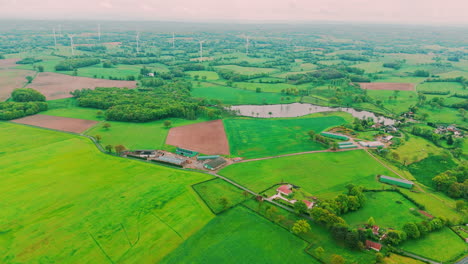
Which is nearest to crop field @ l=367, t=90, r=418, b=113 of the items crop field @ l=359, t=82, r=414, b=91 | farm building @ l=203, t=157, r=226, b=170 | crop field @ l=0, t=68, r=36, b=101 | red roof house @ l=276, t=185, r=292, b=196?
crop field @ l=359, t=82, r=414, b=91

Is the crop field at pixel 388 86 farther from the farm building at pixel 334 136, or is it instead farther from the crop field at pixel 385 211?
the crop field at pixel 385 211

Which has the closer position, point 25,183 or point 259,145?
point 25,183

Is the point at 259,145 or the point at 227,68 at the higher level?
the point at 227,68

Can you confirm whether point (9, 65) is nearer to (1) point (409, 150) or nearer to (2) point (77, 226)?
(2) point (77, 226)

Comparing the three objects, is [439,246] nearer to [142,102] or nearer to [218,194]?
[218,194]

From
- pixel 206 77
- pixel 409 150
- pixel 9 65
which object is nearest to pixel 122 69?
pixel 206 77

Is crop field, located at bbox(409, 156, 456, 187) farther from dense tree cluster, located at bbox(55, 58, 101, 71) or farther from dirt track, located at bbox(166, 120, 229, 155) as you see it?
dense tree cluster, located at bbox(55, 58, 101, 71)
